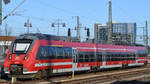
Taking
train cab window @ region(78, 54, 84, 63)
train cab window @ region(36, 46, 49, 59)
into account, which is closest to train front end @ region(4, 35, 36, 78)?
train cab window @ region(36, 46, 49, 59)

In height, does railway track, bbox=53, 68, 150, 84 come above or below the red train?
below

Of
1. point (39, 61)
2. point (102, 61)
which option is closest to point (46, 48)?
point (39, 61)

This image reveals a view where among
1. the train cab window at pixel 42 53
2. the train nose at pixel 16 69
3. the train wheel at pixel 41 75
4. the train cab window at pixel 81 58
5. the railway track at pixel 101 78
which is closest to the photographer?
the train nose at pixel 16 69

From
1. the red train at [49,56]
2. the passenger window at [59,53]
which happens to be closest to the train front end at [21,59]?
the red train at [49,56]

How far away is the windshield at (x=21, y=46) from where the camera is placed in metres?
18.8

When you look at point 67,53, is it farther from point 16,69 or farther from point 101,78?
point 16,69

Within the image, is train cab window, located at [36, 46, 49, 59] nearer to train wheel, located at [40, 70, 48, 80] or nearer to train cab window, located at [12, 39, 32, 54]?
train cab window, located at [12, 39, 32, 54]

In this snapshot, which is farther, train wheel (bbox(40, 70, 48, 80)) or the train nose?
train wheel (bbox(40, 70, 48, 80))

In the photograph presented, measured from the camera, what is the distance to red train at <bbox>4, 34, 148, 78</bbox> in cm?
1850

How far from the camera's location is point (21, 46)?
19.0 m

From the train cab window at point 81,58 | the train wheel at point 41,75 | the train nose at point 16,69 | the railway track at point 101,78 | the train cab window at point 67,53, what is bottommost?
the railway track at point 101,78

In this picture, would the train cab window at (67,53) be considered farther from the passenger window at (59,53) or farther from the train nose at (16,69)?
the train nose at (16,69)

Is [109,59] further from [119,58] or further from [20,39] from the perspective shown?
[20,39]

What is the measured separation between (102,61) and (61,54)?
8250 millimetres
